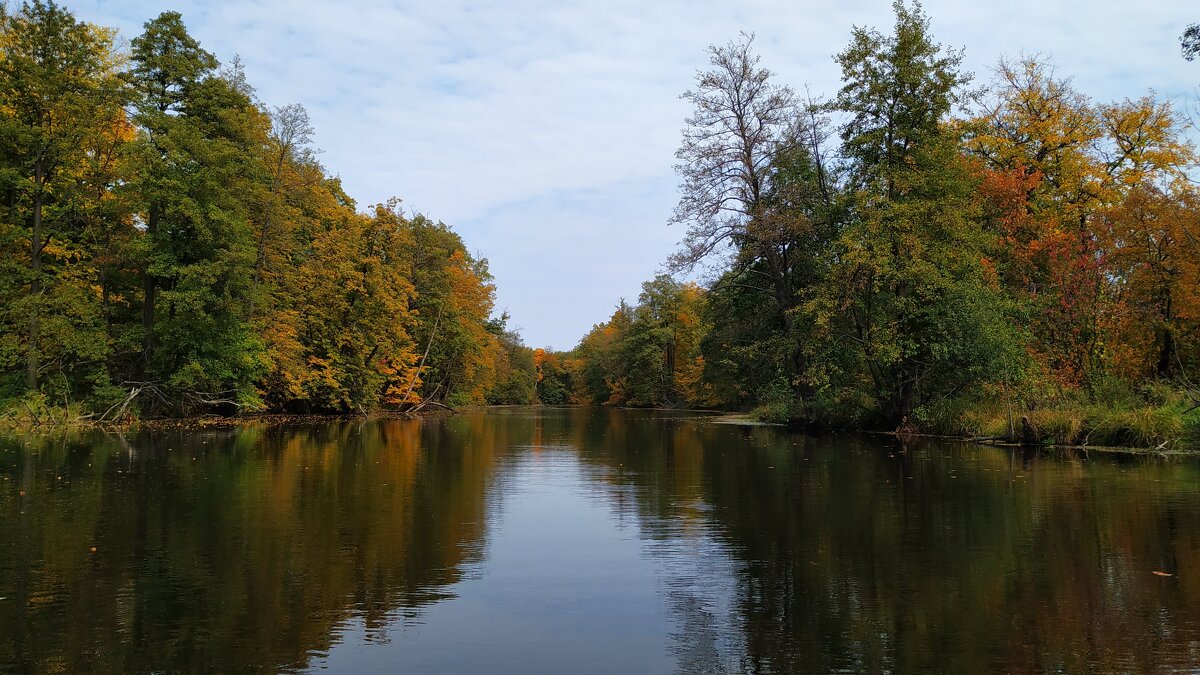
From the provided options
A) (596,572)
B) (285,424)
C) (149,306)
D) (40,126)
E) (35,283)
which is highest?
(40,126)

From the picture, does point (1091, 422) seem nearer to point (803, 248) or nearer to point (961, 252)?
point (961, 252)

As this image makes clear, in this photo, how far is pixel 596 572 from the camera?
734 centimetres

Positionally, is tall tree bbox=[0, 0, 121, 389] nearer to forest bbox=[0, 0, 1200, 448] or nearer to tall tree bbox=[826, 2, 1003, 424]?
forest bbox=[0, 0, 1200, 448]

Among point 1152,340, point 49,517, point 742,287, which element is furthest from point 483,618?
point 742,287

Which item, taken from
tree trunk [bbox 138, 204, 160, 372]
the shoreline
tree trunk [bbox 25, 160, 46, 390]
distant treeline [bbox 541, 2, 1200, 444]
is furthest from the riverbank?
distant treeline [bbox 541, 2, 1200, 444]

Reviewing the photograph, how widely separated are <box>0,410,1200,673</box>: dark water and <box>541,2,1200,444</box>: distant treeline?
10370 mm

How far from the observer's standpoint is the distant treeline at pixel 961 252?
23.8m

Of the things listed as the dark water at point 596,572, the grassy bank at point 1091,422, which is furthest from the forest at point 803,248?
the dark water at point 596,572

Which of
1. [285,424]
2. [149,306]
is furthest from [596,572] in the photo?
[285,424]

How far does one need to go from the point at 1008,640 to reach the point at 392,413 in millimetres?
47563

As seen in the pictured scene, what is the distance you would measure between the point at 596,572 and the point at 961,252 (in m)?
21.8

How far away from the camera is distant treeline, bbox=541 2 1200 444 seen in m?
23.8

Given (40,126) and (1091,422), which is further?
(40,126)

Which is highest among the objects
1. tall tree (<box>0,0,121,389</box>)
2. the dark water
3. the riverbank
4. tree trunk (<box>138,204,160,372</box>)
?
tall tree (<box>0,0,121,389</box>)
